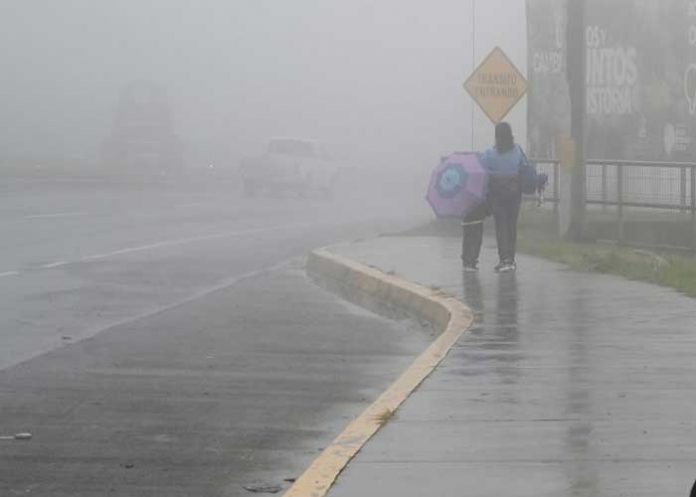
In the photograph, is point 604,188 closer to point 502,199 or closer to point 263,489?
point 502,199

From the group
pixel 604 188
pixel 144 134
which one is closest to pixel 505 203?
pixel 604 188

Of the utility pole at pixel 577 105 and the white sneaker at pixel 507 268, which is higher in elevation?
the utility pole at pixel 577 105

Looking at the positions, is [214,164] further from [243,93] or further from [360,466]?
[360,466]

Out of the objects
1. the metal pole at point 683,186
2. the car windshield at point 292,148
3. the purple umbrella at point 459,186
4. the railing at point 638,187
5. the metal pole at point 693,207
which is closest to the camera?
the purple umbrella at point 459,186

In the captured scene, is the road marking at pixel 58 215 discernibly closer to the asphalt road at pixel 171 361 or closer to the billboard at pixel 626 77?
the asphalt road at pixel 171 361

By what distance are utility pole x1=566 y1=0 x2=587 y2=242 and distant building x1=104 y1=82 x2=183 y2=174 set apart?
32.8 m

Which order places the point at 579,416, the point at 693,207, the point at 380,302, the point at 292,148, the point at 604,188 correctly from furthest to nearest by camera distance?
the point at 292,148
the point at 604,188
the point at 693,207
the point at 380,302
the point at 579,416

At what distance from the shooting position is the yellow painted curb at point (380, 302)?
877 centimetres

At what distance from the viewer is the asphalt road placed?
Answer: 31.3 feet

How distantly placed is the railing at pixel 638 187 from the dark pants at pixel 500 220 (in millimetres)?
4339

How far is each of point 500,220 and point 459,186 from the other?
0.60 meters

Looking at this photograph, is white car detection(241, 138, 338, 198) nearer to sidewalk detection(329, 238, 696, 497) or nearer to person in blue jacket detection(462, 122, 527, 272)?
person in blue jacket detection(462, 122, 527, 272)

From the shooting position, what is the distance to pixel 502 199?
2055 cm

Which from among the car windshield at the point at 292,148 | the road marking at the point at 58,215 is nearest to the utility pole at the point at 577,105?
the road marking at the point at 58,215
